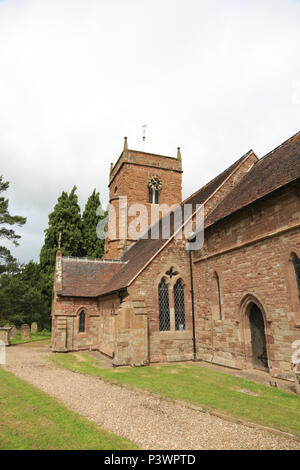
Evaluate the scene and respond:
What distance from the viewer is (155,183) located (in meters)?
29.3

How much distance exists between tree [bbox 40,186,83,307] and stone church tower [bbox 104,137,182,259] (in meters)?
8.14

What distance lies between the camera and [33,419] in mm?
6551

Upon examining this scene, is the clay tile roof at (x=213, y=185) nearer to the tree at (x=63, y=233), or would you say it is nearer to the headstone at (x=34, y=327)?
the tree at (x=63, y=233)

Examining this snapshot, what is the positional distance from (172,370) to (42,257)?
88.0ft

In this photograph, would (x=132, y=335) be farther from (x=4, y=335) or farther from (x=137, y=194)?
(x=137, y=194)

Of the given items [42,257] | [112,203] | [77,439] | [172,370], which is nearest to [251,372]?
[172,370]

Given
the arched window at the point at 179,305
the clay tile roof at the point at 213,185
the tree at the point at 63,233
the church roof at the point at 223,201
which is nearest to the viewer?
the church roof at the point at 223,201

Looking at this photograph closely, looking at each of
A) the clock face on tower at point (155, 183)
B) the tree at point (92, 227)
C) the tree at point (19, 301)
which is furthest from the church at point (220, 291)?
the tree at point (92, 227)

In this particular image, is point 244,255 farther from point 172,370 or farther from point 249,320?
point 172,370

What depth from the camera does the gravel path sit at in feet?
17.3

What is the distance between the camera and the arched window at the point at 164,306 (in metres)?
14.4

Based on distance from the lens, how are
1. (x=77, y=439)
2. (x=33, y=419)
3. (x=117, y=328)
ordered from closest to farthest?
1. (x=77, y=439)
2. (x=33, y=419)
3. (x=117, y=328)

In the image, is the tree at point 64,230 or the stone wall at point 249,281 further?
the tree at point 64,230

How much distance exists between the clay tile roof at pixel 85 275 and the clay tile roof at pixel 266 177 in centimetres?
1041
